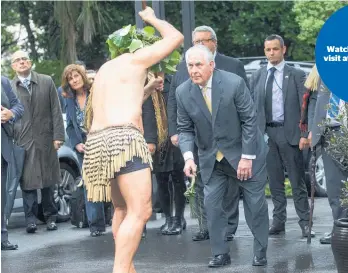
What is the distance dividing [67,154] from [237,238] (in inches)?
150

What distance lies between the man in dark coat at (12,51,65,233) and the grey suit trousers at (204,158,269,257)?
4.12 meters

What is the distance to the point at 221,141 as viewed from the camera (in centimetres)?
1145

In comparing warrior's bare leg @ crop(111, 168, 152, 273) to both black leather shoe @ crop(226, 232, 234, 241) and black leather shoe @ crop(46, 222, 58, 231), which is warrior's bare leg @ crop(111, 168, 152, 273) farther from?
black leather shoe @ crop(46, 222, 58, 231)

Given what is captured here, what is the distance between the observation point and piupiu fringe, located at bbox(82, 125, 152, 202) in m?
9.89

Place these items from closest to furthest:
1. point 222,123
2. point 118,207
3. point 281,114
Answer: point 118,207 → point 222,123 → point 281,114

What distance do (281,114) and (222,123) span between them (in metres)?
2.26

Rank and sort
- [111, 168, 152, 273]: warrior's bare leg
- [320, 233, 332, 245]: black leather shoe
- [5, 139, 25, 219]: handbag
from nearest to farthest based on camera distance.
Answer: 1. [111, 168, 152, 273]: warrior's bare leg
2. [320, 233, 332, 245]: black leather shoe
3. [5, 139, 25, 219]: handbag

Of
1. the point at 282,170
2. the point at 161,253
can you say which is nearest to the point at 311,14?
the point at 282,170

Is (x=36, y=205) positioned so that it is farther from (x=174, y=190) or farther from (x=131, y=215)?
(x=131, y=215)

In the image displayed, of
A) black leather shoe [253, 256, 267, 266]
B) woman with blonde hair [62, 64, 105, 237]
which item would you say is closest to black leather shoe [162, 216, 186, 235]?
woman with blonde hair [62, 64, 105, 237]

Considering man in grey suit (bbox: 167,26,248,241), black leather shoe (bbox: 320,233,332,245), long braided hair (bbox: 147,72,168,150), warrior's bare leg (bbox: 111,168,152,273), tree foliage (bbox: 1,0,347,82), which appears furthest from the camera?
tree foliage (bbox: 1,0,347,82)

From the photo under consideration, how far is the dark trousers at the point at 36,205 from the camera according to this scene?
1530 cm

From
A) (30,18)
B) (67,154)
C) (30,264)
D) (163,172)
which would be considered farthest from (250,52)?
(30,264)

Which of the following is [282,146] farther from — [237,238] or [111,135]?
[111,135]
